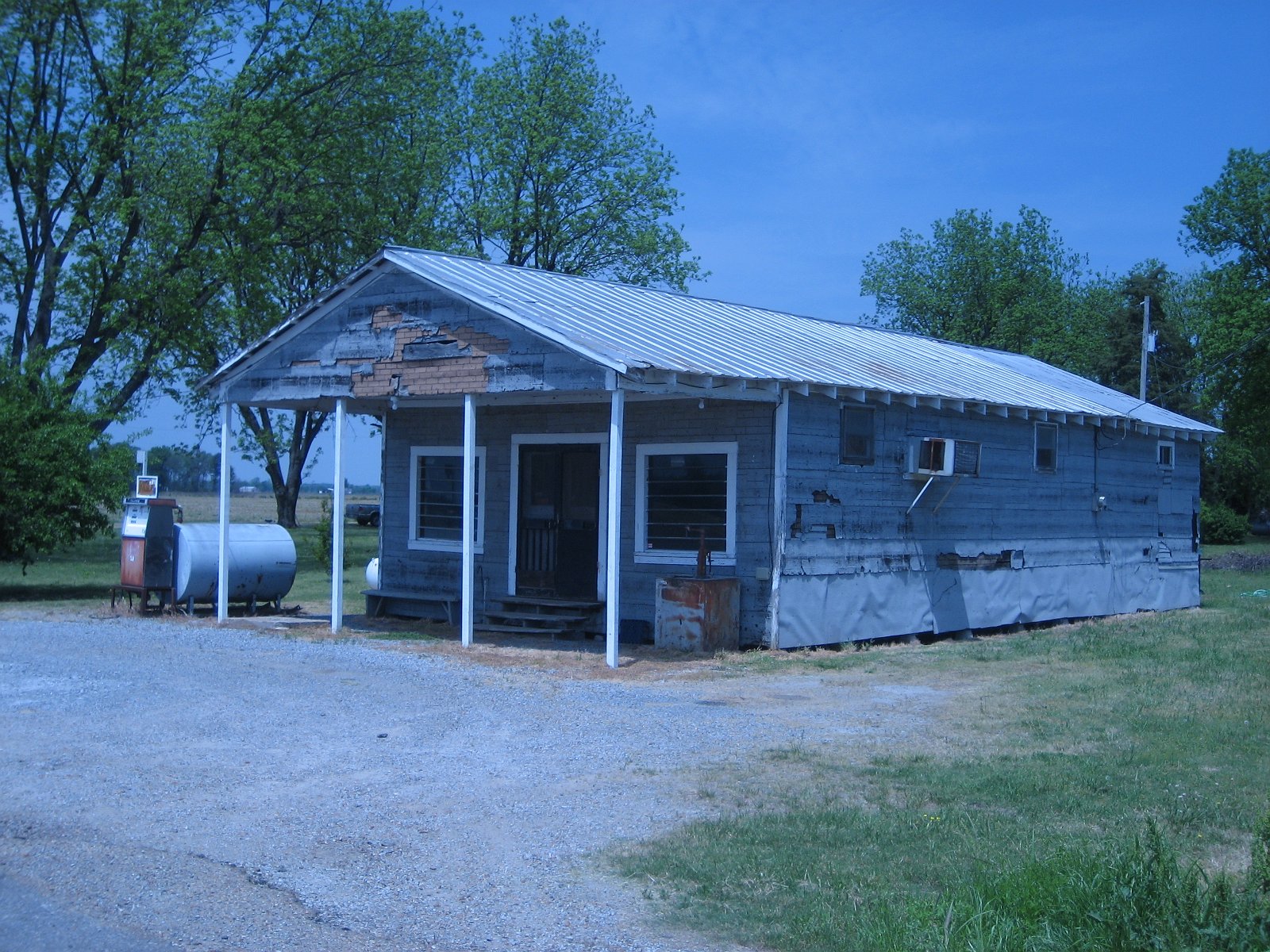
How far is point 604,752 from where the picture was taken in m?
8.73

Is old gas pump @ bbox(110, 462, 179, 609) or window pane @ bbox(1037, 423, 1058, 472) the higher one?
window pane @ bbox(1037, 423, 1058, 472)

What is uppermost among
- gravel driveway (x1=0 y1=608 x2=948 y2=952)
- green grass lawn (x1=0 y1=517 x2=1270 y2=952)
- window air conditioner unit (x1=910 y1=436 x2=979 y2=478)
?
window air conditioner unit (x1=910 y1=436 x2=979 y2=478)

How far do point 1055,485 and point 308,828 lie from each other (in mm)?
14306

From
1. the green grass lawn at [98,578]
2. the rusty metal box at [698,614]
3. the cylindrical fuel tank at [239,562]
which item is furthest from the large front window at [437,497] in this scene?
the rusty metal box at [698,614]

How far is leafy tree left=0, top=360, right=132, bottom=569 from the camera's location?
19469 millimetres

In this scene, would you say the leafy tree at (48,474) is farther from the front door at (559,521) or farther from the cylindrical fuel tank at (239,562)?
the front door at (559,521)

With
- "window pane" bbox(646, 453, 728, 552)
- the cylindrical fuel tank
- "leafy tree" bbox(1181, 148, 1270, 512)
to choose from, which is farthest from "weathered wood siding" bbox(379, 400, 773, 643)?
"leafy tree" bbox(1181, 148, 1270, 512)

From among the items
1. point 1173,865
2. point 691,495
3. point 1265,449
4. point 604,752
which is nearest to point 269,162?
point 691,495

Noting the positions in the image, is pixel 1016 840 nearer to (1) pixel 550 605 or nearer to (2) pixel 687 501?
(2) pixel 687 501

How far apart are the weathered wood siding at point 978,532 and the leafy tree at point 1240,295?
23.5m

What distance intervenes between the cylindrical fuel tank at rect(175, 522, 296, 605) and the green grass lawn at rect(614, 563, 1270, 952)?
10716 millimetres

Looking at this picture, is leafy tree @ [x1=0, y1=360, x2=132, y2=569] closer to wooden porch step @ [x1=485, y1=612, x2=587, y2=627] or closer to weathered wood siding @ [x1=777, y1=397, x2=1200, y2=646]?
wooden porch step @ [x1=485, y1=612, x2=587, y2=627]

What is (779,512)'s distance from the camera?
14086mm

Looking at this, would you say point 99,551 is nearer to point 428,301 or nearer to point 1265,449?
point 428,301
